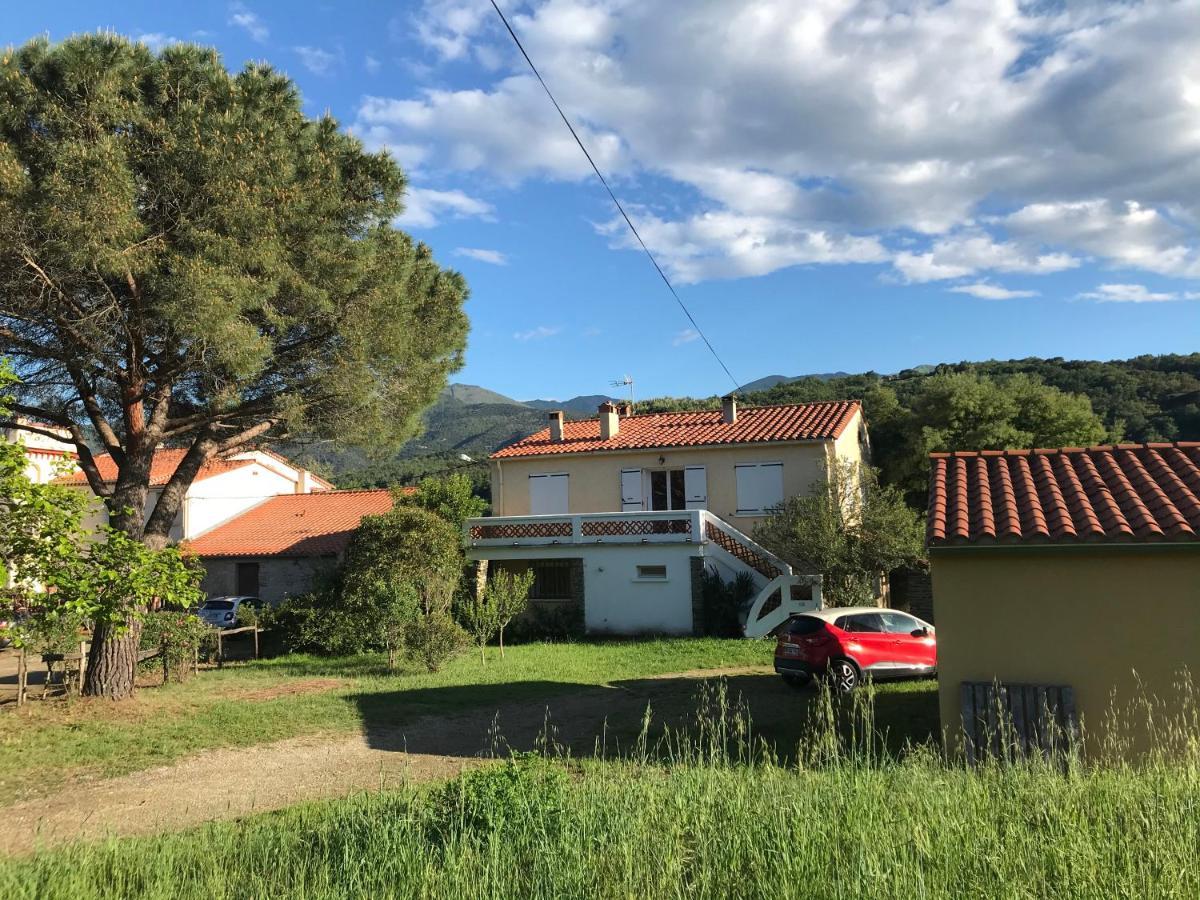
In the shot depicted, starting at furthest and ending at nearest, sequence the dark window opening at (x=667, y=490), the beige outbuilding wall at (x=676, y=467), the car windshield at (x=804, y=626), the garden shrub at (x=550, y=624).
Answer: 1. the dark window opening at (x=667, y=490)
2. the beige outbuilding wall at (x=676, y=467)
3. the garden shrub at (x=550, y=624)
4. the car windshield at (x=804, y=626)

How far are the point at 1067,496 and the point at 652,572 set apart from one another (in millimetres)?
14584

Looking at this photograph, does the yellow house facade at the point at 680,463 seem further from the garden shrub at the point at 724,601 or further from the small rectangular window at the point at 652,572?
the small rectangular window at the point at 652,572

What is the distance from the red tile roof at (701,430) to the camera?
26078 mm

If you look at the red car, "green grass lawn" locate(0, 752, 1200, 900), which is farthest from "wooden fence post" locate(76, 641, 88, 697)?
the red car

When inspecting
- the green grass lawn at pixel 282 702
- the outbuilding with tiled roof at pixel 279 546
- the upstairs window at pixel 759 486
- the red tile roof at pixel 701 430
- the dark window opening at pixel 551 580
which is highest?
the red tile roof at pixel 701 430

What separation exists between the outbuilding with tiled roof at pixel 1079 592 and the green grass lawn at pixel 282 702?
764cm

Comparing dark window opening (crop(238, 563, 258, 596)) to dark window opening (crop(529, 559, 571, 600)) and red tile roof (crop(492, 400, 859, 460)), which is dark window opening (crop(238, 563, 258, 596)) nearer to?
red tile roof (crop(492, 400, 859, 460))

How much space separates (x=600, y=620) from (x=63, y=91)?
1677 cm

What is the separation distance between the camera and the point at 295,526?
30750 mm

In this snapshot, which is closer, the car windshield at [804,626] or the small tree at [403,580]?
the car windshield at [804,626]

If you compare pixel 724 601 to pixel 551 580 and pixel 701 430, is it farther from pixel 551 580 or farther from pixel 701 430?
pixel 701 430

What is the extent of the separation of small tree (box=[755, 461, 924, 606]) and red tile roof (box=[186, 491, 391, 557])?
44.0ft

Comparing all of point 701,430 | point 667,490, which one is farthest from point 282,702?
point 701,430

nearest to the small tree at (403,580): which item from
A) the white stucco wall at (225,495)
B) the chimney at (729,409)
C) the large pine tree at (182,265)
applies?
the large pine tree at (182,265)
